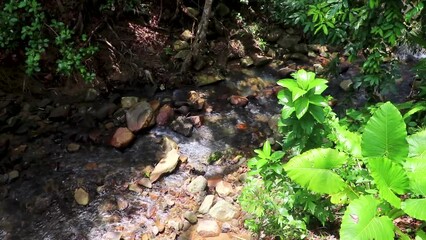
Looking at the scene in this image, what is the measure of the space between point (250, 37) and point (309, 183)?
228 inches

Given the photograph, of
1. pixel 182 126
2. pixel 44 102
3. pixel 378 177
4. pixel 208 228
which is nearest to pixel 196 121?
pixel 182 126

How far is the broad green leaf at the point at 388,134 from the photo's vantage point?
108 inches

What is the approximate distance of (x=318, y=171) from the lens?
9.15 ft

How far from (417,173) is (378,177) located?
0.94 feet

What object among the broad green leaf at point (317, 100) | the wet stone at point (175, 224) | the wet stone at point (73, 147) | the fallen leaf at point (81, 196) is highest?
the broad green leaf at point (317, 100)

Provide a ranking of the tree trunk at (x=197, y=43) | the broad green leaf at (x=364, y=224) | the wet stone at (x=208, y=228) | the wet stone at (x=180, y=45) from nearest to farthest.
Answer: the broad green leaf at (x=364, y=224), the wet stone at (x=208, y=228), the tree trunk at (x=197, y=43), the wet stone at (x=180, y=45)

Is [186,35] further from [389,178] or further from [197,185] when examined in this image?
[389,178]

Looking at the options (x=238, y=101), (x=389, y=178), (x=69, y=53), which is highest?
(x=389, y=178)

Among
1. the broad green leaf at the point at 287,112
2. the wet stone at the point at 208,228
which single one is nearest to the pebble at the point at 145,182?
the wet stone at the point at 208,228

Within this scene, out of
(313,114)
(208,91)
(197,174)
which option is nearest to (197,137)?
(197,174)

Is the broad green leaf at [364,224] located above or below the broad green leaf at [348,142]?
below

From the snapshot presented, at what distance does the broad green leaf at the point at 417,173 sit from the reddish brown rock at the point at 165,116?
3.96 meters

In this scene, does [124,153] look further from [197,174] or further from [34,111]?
[34,111]

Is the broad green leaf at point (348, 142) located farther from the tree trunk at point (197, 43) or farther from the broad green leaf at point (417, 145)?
the tree trunk at point (197, 43)
